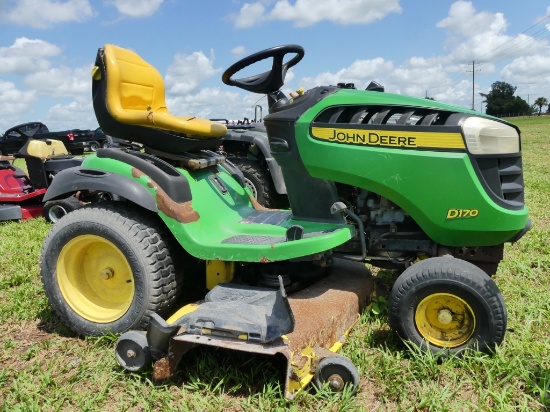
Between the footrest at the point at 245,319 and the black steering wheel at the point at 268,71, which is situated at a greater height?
the black steering wheel at the point at 268,71

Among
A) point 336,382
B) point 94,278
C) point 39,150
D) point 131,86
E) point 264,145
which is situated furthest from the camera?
point 39,150

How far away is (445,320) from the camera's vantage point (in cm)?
234

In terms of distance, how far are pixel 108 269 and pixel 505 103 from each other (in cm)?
9215

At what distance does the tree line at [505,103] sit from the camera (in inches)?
3312

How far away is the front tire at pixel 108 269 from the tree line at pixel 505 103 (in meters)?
88.6

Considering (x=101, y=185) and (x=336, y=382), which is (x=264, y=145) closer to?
(x=101, y=185)

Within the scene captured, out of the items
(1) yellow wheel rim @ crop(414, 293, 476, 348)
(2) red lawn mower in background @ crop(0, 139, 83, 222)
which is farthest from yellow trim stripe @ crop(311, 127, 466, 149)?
(2) red lawn mower in background @ crop(0, 139, 83, 222)

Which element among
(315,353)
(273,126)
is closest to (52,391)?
(315,353)

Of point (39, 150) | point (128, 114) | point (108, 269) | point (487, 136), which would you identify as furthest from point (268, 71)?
point (39, 150)

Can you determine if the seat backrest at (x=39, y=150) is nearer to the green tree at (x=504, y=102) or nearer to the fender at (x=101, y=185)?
the fender at (x=101, y=185)

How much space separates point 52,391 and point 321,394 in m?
1.20

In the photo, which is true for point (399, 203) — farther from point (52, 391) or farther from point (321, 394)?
point (52, 391)

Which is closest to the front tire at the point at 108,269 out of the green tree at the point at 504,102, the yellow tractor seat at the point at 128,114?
the yellow tractor seat at the point at 128,114

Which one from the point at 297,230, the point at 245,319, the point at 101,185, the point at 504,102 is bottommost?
the point at 245,319
